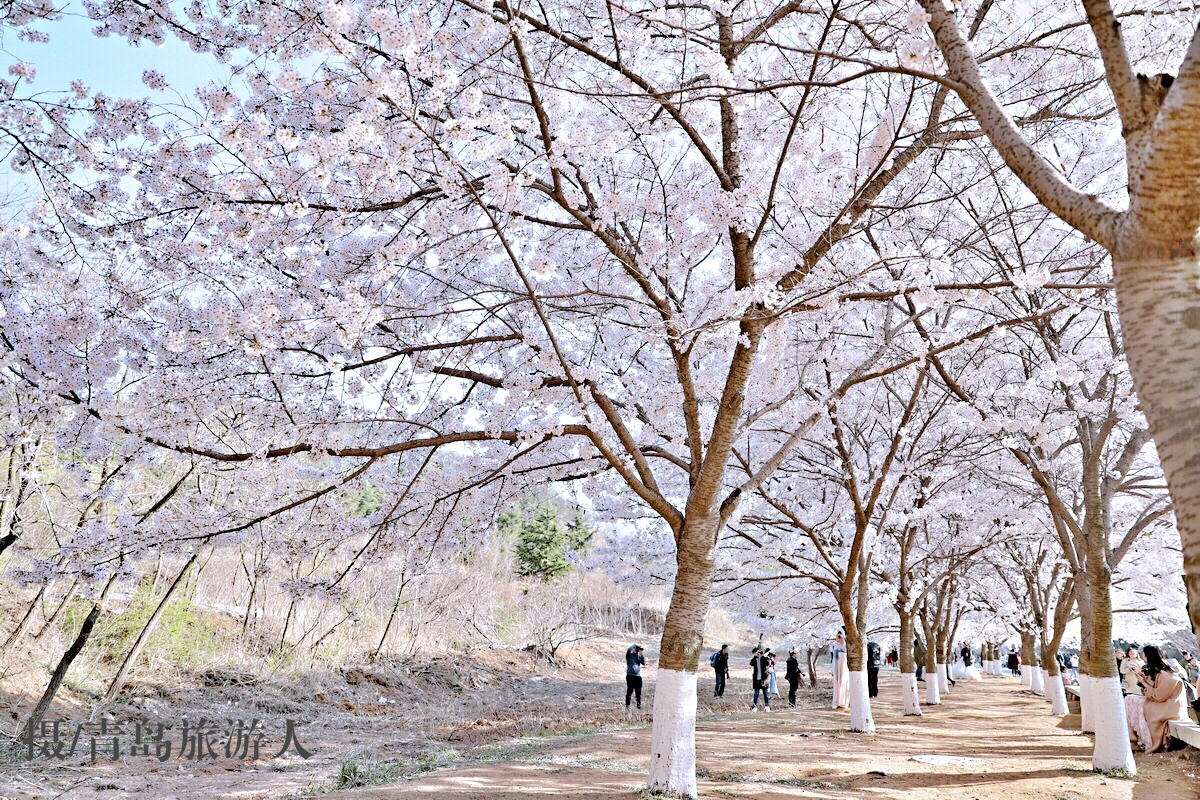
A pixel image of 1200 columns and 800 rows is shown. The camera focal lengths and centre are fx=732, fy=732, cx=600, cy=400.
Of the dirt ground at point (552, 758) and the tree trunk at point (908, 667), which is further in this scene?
the tree trunk at point (908, 667)

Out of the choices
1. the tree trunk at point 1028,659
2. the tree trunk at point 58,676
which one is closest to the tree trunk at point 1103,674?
the tree trunk at point 58,676

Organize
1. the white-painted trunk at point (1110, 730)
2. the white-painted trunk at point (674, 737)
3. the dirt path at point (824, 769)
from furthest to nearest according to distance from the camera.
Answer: the white-painted trunk at point (1110, 730) → the dirt path at point (824, 769) → the white-painted trunk at point (674, 737)

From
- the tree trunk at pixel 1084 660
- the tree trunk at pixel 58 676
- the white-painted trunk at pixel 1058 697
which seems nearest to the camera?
the tree trunk at pixel 58 676

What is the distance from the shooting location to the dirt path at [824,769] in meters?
6.11

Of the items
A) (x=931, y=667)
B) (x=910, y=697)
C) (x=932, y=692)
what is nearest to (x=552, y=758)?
(x=910, y=697)

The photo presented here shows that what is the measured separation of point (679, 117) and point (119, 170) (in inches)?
156

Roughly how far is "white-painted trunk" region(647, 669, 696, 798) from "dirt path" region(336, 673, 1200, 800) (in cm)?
50

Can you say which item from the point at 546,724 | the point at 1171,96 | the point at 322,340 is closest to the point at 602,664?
the point at 546,724

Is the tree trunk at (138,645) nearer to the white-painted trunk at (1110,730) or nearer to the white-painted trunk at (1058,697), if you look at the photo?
the white-painted trunk at (1110,730)

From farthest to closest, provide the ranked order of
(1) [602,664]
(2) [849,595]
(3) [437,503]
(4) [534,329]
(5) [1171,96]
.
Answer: (1) [602,664] → (2) [849,595] → (3) [437,503] → (4) [534,329] → (5) [1171,96]

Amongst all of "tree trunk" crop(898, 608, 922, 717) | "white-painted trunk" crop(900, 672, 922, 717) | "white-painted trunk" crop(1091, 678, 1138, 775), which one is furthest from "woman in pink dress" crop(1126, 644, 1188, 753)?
"white-painted trunk" crop(900, 672, 922, 717)

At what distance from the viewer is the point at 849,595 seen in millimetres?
10477

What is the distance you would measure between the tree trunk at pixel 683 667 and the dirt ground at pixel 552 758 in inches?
19.1

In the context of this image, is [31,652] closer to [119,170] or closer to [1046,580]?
[119,170]
